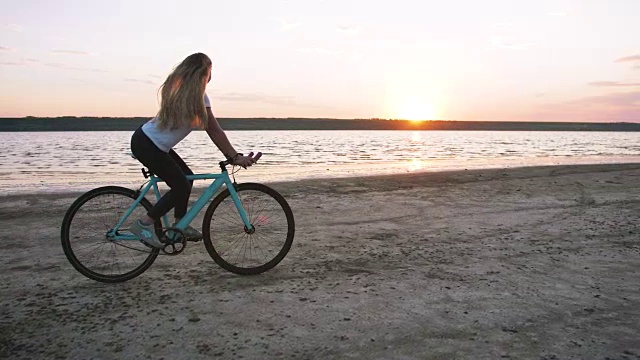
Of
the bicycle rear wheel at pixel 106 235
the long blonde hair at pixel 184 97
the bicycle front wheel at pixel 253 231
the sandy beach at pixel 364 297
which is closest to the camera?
the sandy beach at pixel 364 297

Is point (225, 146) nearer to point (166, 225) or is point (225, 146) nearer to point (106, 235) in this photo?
point (166, 225)

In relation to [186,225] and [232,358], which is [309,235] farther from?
[232,358]

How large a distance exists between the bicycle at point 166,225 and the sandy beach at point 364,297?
0.63ft

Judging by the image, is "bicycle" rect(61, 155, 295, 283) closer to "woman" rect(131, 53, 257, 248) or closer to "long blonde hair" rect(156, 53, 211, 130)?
"woman" rect(131, 53, 257, 248)

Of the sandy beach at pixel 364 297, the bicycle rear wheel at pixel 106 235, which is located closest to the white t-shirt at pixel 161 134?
the bicycle rear wheel at pixel 106 235

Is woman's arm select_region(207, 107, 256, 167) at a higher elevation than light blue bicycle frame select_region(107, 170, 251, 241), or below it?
higher

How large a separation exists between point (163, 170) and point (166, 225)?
666 millimetres

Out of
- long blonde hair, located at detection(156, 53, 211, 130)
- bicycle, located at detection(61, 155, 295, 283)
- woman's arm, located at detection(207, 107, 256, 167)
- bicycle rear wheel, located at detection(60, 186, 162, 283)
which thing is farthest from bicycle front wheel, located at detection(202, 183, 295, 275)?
long blonde hair, located at detection(156, 53, 211, 130)

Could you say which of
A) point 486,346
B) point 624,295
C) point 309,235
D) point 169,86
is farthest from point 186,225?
point 624,295

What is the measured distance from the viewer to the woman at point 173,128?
15.0ft

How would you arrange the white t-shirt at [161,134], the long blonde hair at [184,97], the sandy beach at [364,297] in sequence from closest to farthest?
the sandy beach at [364,297] < the long blonde hair at [184,97] < the white t-shirt at [161,134]

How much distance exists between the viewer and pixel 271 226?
17.6 ft

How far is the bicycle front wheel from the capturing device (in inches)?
202

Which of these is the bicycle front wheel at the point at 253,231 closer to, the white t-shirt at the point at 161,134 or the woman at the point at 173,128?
the woman at the point at 173,128
